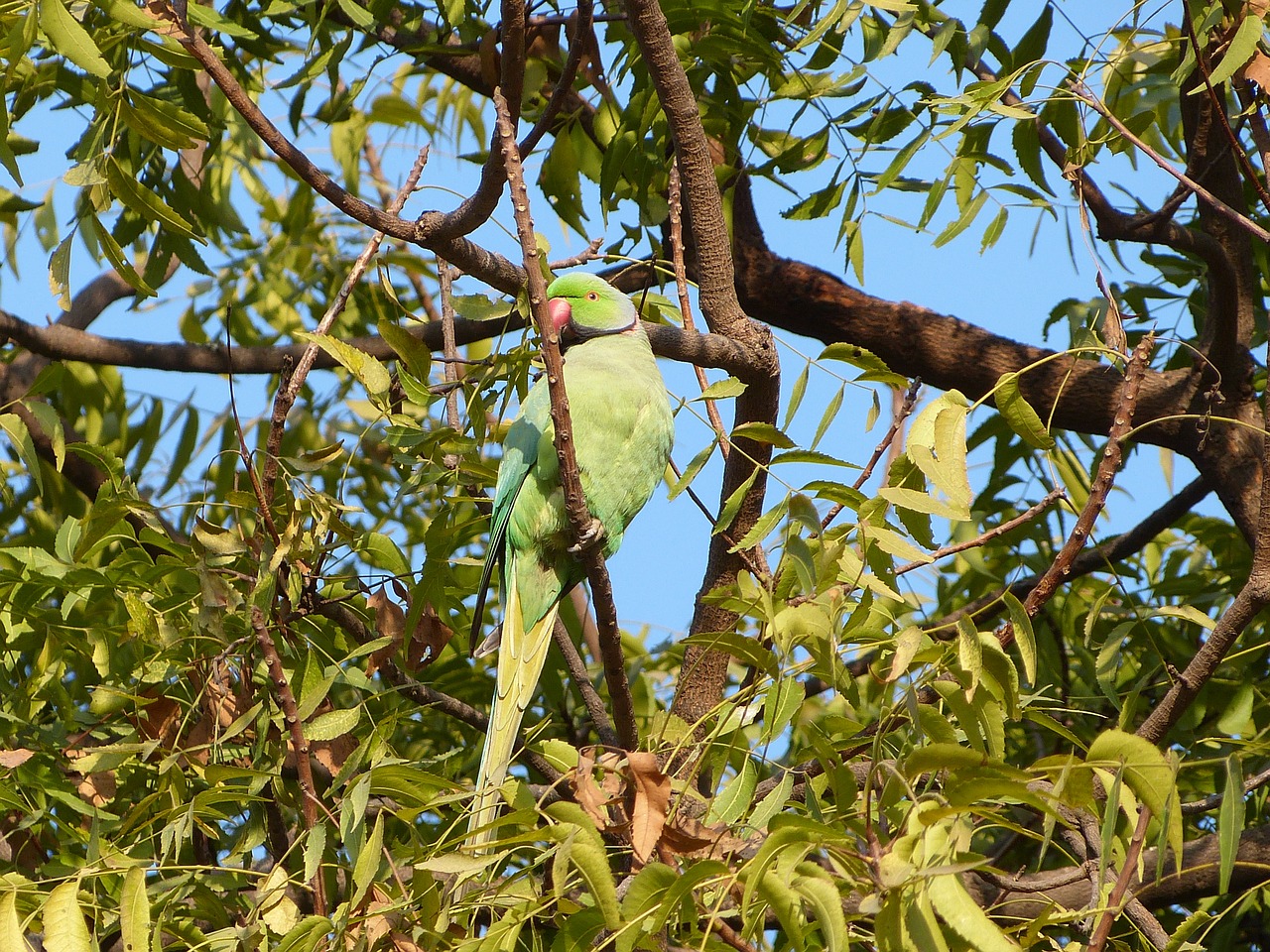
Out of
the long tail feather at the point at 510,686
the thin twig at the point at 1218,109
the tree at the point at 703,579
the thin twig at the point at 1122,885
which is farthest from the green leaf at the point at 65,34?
the thin twig at the point at 1218,109

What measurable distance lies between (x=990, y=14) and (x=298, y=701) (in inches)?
→ 88.9

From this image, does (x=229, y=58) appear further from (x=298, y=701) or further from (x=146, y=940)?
(x=146, y=940)

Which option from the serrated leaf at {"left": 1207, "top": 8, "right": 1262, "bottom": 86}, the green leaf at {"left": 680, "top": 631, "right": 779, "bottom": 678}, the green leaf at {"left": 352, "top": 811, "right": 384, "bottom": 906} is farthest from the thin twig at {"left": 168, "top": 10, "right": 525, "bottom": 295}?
the serrated leaf at {"left": 1207, "top": 8, "right": 1262, "bottom": 86}

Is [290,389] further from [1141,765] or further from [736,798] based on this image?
[1141,765]

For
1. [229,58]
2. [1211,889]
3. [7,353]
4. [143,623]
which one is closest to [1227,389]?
[1211,889]

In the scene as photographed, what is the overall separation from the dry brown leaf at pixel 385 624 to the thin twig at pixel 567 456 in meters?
0.49

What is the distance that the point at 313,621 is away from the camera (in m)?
2.63

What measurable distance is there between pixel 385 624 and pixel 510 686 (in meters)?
0.32

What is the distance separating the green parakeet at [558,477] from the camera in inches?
115

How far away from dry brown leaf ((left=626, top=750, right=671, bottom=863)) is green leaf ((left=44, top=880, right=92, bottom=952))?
745 millimetres

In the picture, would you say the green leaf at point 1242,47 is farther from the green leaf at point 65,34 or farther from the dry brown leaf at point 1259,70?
the green leaf at point 65,34

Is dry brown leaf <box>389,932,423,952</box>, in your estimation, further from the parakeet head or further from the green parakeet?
the parakeet head

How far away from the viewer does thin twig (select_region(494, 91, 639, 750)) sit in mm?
1916

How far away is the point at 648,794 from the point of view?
1677 mm
